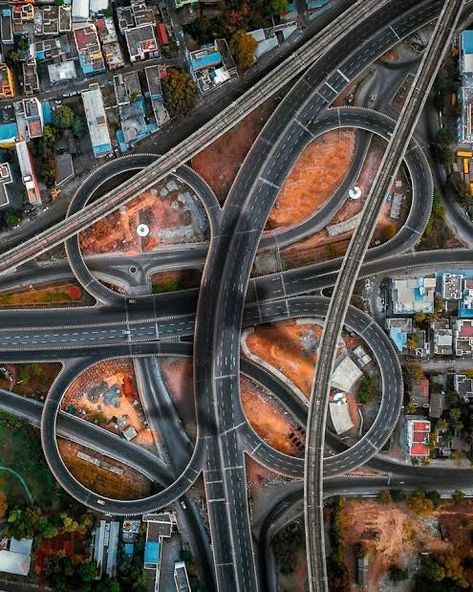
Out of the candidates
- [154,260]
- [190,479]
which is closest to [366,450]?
[190,479]

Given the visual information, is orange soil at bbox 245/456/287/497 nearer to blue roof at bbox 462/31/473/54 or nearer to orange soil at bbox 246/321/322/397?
orange soil at bbox 246/321/322/397

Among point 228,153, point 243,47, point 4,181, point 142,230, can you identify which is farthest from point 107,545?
point 243,47

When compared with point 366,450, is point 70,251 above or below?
above

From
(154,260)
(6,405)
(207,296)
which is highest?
(154,260)

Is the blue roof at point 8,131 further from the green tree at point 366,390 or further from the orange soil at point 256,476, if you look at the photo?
the green tree at point 366,390

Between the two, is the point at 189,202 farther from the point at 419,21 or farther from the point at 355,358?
the point at 419,21
